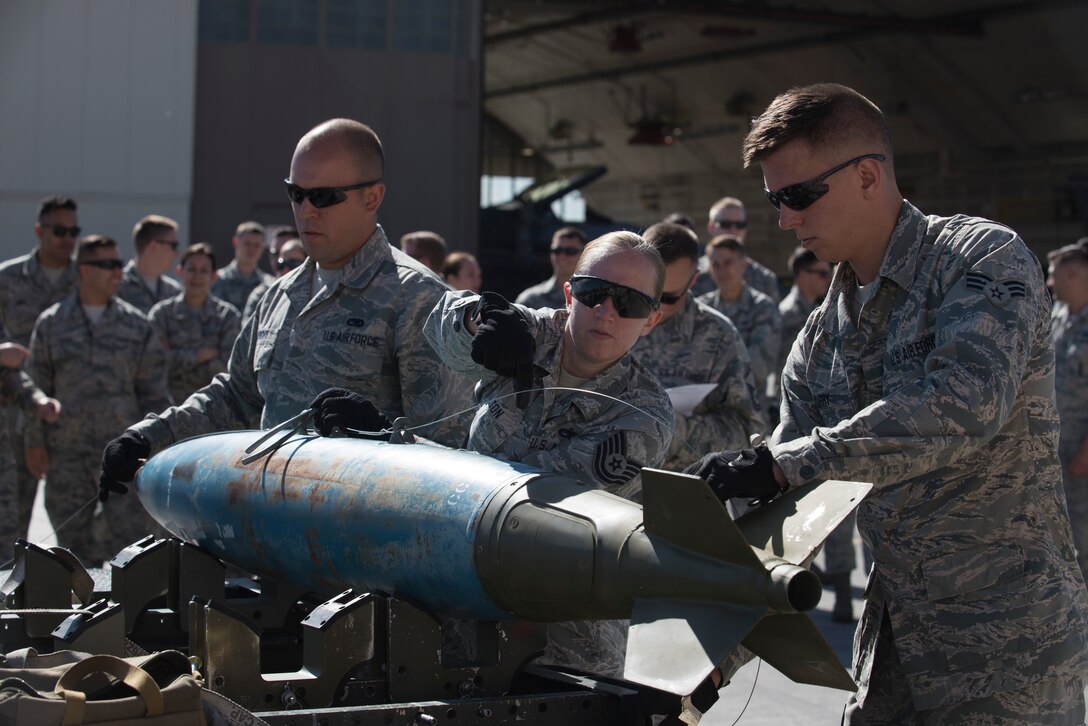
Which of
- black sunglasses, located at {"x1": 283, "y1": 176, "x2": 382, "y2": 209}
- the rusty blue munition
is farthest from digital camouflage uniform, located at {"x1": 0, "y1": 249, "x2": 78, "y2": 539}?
the rusty blue munition

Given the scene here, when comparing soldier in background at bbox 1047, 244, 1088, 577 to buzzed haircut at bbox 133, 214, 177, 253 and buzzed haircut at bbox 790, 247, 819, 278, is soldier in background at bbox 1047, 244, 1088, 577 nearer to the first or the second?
buzzed haircut at bbox 790, 247, 819, 278

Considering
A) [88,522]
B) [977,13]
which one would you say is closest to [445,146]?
[977,13]

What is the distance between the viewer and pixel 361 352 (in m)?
3.83

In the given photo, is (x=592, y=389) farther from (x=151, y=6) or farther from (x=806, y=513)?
(x=151, y=6)

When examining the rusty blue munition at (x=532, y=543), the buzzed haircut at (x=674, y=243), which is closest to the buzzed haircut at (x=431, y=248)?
the buzzed haircut at (x=674, y=243)

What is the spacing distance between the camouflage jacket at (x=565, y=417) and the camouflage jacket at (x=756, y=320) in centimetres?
419

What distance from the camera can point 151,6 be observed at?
17359 mm

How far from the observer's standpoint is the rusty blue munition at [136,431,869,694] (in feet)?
7.66

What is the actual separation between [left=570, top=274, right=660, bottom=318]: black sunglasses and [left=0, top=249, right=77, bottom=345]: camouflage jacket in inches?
243

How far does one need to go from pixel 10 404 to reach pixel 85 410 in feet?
1.75

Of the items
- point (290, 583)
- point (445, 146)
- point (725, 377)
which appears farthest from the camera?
point (445, 146)

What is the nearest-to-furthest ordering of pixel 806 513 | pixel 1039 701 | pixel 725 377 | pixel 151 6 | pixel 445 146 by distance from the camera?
pixel 806 513
pixel 1039 701
pixel 725 377
pixel 151 6
pixel 445 146

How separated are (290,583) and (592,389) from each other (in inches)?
36.5

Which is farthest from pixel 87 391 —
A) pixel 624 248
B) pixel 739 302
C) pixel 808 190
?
pixel 808 190
